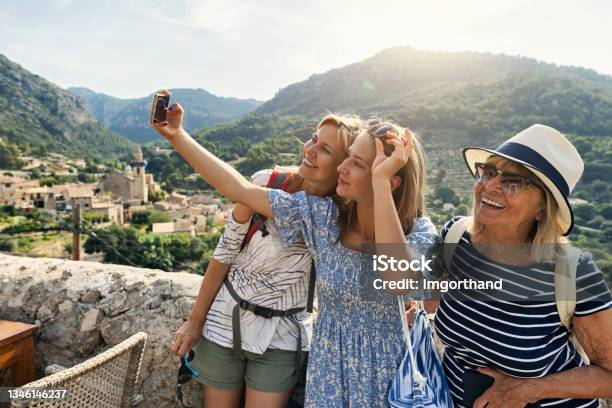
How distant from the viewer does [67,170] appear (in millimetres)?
60906

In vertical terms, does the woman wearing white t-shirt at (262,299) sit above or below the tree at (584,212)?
above

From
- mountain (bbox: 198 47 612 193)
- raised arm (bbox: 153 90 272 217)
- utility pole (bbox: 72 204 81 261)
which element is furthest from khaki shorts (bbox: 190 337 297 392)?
mountain (bbox: 198 47 612 193)

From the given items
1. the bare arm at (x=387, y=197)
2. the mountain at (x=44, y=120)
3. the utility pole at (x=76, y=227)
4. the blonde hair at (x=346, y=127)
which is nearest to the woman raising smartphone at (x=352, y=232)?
the bare arm at (x=387, y=197)

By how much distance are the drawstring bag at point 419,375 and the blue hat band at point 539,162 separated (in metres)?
0.56

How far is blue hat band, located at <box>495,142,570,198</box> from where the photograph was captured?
1.24 m

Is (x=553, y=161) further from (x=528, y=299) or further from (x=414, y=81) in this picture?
(x=414, y=81)

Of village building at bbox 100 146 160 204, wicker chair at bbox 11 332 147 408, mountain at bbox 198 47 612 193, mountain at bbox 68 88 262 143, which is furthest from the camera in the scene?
mountain at bbox 68 88 262 143

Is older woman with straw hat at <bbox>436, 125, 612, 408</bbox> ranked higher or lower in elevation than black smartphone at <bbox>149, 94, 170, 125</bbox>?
lower

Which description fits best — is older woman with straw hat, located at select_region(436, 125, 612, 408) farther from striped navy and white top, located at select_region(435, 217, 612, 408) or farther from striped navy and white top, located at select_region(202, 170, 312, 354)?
striped navy and white top, located at select_region(202, 170, 312, 354)

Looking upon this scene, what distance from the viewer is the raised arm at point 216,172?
4.58ft

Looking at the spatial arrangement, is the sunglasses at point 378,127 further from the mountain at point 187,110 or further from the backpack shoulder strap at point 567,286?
the mountain at point 187,110

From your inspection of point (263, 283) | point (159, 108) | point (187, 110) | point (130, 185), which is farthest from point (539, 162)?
point (187, 110)

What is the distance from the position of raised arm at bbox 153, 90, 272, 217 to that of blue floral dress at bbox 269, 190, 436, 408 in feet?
0.17

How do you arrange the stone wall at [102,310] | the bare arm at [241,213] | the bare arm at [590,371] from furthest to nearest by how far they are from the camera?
1. the stone wall at [102,310]
2. the bare arm at [241,213]
3. the bare arm at [590,371]
